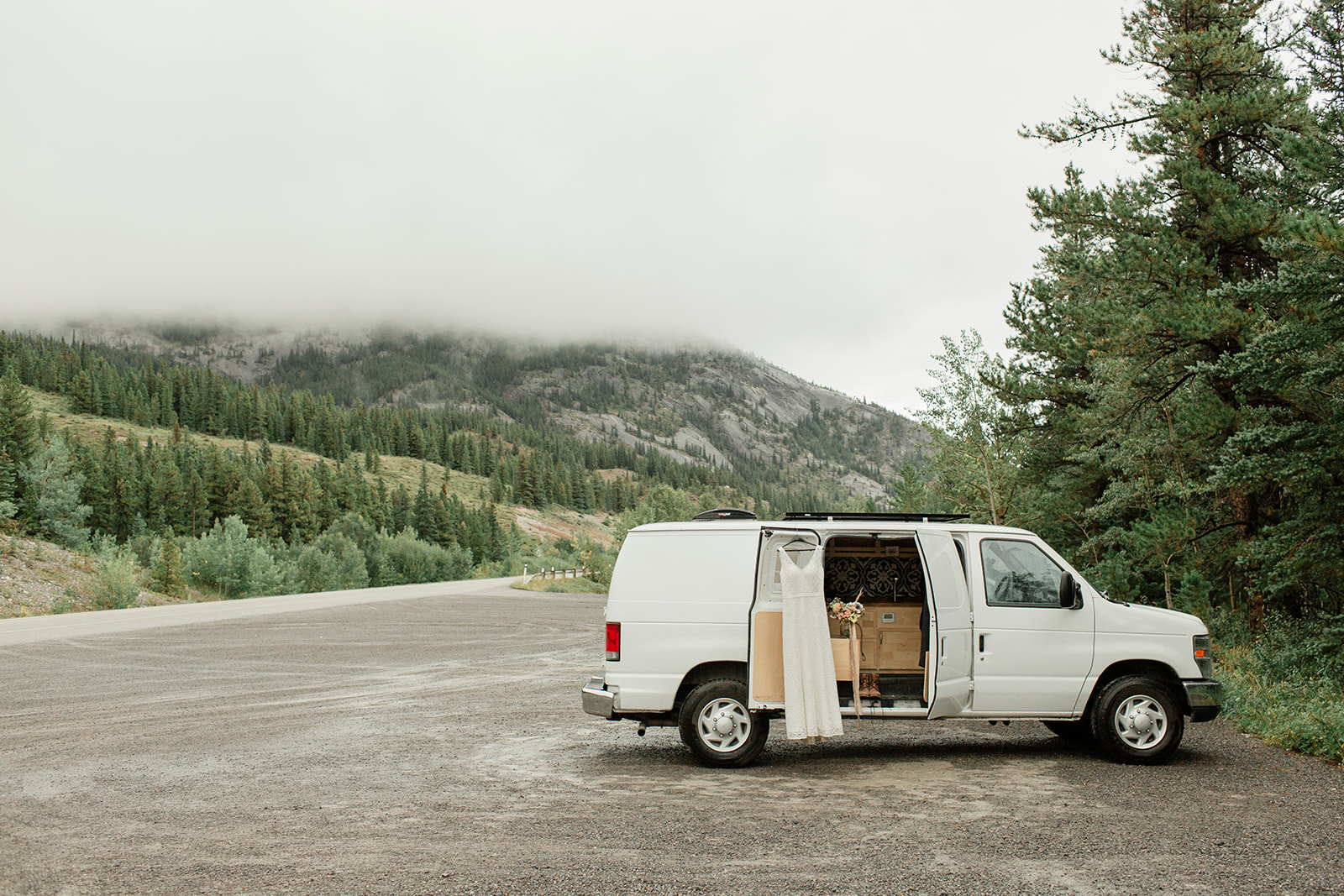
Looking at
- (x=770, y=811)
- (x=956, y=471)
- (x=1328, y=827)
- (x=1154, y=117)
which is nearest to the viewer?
(x=1328, y=827)

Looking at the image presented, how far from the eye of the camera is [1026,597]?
8727 millimetres

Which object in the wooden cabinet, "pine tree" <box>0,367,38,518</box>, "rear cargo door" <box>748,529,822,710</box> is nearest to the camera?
"rear cargo door" <box>748,529,822,710</box>

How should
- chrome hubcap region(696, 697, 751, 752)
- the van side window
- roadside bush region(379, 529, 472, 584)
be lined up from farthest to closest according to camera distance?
roadside bush region(379, 529, 472, 584)
the van side window
chrome hubcap region(696, 697, 751, 752)

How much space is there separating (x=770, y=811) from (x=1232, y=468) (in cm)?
945

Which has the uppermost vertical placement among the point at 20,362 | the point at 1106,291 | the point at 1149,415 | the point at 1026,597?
the point at 20,362

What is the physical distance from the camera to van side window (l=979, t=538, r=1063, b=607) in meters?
8.69

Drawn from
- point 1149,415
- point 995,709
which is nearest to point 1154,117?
point 1149,415

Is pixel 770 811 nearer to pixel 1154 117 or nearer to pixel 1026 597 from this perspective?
pixel 1026 597

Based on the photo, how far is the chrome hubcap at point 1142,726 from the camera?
27.7ft

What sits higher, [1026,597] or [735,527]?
[735,527]

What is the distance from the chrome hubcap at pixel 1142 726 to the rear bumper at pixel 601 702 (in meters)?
4.85

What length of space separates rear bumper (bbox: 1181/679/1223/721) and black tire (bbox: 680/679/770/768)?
406 centimetres

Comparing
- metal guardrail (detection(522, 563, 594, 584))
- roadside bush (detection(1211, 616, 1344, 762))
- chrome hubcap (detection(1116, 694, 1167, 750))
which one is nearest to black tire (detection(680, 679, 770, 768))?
chrome hubcap (detection(1116, 694, 1167, 750))

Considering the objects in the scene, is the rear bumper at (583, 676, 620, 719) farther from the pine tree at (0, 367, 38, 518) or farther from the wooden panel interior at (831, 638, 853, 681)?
→ the pine tree at (0, 367, 38, 518)
